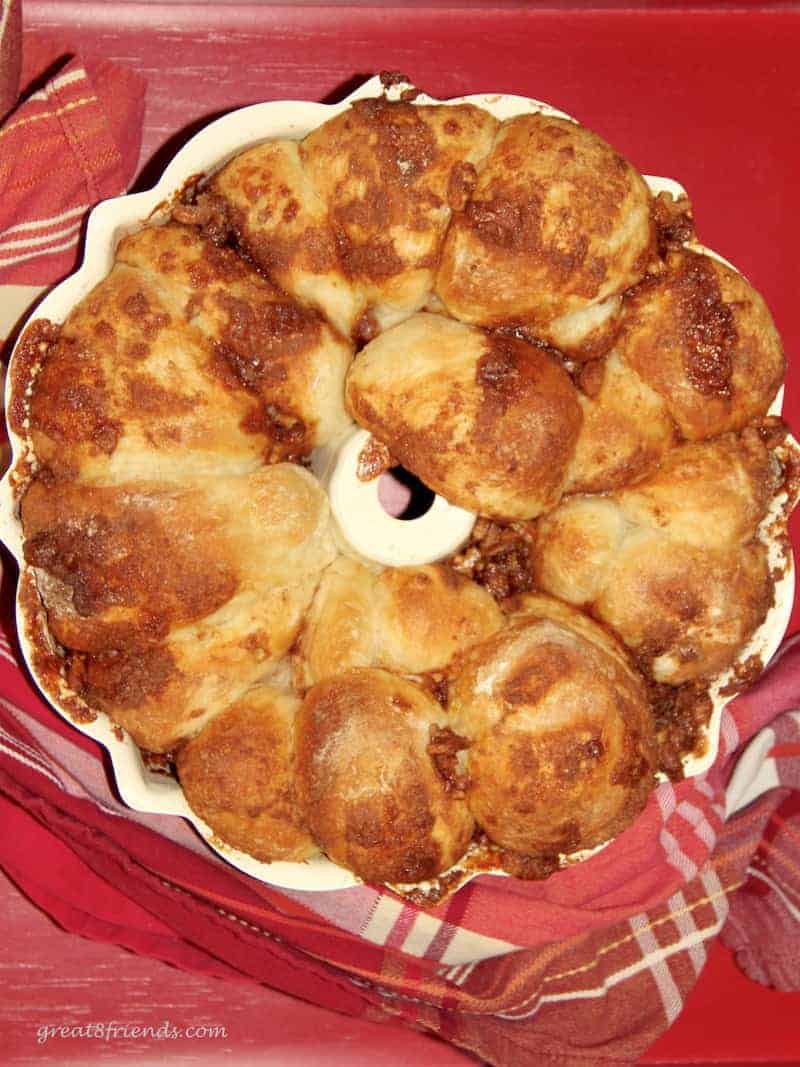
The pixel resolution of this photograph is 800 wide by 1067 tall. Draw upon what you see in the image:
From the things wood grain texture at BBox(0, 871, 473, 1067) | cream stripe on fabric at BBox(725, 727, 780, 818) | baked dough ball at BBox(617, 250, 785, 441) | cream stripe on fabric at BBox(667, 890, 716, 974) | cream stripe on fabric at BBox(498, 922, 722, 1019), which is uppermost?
baked dough ball at BBox(617, 250, 785, 441)

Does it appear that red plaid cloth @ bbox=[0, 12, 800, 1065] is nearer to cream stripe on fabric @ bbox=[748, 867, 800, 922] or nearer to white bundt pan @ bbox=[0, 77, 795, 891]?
cream stripe on fabric @ bbox=[748, 867, 800, 922]

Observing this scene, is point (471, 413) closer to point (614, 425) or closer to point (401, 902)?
point (614, 425)

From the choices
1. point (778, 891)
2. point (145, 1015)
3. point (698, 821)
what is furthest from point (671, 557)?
point (145, 1015)

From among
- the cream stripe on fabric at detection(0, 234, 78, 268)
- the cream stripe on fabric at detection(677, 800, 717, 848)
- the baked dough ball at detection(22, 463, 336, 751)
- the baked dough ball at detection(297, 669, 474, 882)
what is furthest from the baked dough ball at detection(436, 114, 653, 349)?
the cream stripe on fabric at detection(677, 800, 717, 848)

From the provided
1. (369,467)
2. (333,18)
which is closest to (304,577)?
(369,467)

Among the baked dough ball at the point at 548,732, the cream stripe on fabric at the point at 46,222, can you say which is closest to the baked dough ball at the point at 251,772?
the baked dough ball at the point at 548,732

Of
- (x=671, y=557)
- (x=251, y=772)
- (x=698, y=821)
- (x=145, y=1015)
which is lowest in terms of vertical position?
(x=145, y=1015)

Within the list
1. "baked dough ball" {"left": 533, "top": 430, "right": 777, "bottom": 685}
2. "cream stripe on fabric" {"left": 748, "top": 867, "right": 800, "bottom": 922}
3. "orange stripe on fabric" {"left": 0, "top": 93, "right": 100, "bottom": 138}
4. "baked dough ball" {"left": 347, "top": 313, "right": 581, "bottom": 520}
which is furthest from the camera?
"cream stripe on fabric" {"left": 748, "top": 867, "right": 800, "bottom": 922}
